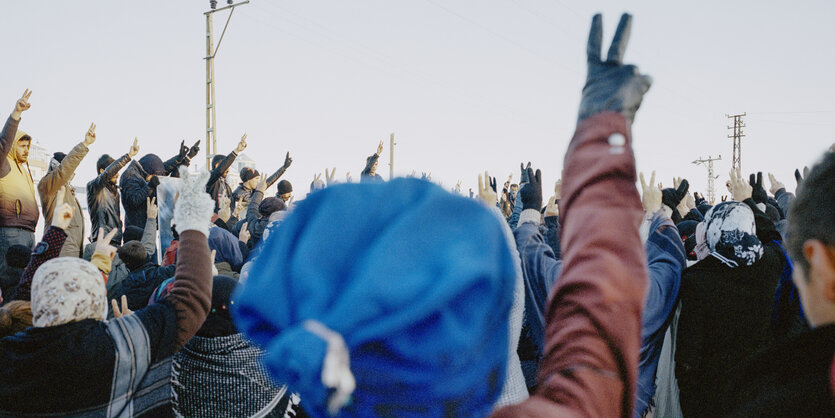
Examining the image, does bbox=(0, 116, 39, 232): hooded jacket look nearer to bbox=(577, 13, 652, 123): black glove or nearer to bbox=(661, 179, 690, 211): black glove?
bbox=(577, 13, 652, 123): black glove

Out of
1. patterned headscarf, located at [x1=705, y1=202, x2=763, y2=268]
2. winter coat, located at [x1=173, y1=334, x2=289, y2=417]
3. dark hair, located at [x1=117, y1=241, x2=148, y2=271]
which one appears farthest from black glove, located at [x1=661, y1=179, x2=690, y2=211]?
dark hair, located at [x1=117, y1=241, x2=148, y2=271]

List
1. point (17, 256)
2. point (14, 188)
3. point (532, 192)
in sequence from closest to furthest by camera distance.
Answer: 1. point (532, 192)
2. point (17, 256)
3. point (14, 188)

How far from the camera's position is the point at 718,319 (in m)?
3.02

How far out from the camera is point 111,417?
2.13m

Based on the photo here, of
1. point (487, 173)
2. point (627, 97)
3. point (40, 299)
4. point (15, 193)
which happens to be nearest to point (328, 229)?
point (627, 97)

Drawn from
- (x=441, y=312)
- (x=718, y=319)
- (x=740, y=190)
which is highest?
(x=441, y=312)

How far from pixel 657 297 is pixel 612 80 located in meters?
2.31

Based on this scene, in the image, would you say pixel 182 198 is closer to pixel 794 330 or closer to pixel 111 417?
pixel 111 417

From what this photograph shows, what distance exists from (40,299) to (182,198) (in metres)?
0.70

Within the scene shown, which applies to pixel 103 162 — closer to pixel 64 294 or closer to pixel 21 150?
pixel 21 150

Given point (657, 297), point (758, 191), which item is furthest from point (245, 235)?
point (758, 191)

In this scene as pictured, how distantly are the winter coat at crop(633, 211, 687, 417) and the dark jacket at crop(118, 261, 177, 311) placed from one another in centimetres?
305

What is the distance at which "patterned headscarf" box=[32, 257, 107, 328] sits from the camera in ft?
6.71

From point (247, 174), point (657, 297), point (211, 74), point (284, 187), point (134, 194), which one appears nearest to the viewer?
point (657, 297)
